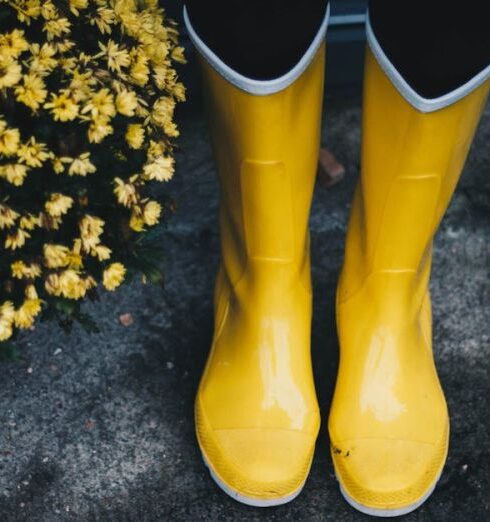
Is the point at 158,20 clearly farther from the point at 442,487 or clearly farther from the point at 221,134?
the point at 442,487

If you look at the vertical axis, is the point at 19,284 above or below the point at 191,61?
above

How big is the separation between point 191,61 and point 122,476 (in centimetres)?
90

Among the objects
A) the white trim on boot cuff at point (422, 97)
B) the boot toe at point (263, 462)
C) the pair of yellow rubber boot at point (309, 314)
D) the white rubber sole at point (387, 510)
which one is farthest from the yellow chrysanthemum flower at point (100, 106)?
the white rubber sole at point (387, 510)

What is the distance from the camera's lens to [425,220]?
1251 millimetres

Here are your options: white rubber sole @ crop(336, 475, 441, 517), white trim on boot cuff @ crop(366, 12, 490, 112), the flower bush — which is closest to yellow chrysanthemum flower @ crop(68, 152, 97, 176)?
the flower bush

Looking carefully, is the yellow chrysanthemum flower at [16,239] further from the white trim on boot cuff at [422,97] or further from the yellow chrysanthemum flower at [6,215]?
the white trim on boot cuff at [422,97]

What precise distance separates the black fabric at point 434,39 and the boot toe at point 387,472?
1.86ft

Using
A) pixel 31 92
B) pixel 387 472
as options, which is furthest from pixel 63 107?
pixel 387 472

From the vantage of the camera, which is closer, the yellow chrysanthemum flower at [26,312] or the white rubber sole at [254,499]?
the yellow chrysanthemum flower at [26,312]

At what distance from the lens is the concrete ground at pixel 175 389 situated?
1373 mm

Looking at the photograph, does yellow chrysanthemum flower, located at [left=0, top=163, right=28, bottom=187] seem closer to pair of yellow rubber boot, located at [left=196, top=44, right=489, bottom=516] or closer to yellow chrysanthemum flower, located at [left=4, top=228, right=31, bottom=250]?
yellow chrysanthemum flower, located at [left=4, top=228, right=31, bottom=250]

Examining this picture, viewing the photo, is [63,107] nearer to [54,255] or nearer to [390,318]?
[54,255]

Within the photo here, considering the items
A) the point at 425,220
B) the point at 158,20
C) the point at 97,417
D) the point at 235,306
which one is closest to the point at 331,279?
the point at 235,306

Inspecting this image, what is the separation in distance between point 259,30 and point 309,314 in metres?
0.53
